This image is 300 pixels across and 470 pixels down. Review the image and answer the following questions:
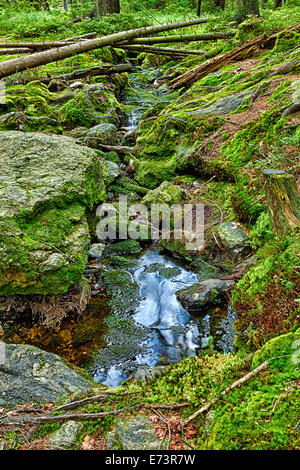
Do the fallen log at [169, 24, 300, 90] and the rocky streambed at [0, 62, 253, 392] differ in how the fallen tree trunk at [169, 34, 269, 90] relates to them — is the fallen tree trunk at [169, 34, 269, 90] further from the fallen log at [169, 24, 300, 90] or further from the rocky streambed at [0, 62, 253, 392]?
the rocky streambed at [0, 62, 253, 392]

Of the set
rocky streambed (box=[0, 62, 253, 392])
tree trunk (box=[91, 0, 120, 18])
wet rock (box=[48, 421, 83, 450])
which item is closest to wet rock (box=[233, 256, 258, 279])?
rocky streambed (box=[0, 62, 253, 392])

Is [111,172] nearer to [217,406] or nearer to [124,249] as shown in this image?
[124,249]

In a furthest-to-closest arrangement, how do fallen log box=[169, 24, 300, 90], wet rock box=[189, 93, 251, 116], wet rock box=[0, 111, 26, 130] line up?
fallen log box=[169, 24, 300, 90]
wet rock box=[0, 111, 26, 130]
wet rock box=[189, 93, 251, 116]

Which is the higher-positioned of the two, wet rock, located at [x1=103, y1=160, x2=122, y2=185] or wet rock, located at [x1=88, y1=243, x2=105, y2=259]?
wet rock, located at [x1=103, y1=160, x2=122, y2=185]

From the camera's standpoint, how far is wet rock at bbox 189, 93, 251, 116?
26.6 ft

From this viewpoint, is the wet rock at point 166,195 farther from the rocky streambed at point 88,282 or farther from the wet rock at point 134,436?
the wet rock at point 134,436

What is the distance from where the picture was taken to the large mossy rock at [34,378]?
9.68 ft

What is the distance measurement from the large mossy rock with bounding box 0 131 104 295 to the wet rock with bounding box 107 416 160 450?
2.62m

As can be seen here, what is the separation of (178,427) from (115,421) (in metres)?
0.49

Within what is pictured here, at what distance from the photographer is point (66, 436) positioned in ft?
7.77

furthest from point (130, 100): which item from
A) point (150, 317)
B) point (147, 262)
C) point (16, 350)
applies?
point (16, 350)

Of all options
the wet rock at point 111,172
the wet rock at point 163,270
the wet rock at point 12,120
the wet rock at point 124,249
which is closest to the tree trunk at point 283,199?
the wet rock at point 163,270

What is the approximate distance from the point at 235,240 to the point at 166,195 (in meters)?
2.26

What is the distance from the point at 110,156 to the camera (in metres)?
9.09
